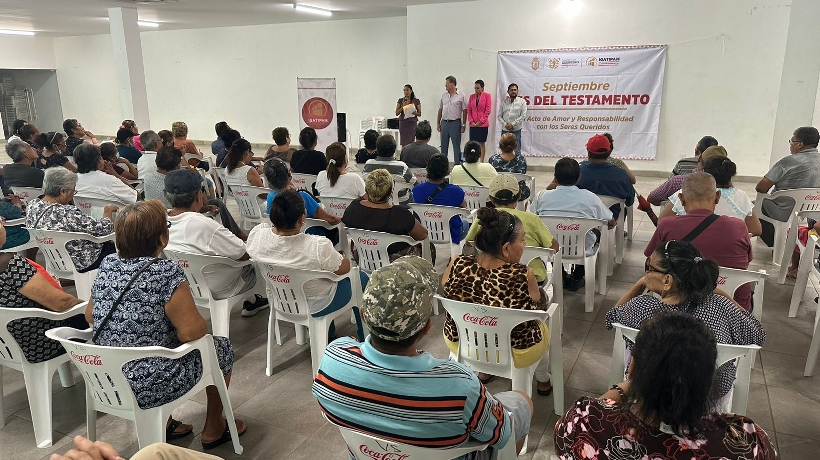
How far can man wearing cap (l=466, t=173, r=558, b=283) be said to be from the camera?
3121 mm

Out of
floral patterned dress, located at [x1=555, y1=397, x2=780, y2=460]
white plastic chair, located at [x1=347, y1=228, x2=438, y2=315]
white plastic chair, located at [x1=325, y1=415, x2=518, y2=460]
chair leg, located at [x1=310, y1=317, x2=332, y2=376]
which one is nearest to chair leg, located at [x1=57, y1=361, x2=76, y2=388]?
chair leg, located at [x1=310, y1=317, x2=332, y2=376]

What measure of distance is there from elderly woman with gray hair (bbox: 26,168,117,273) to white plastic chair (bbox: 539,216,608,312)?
9.82 feet

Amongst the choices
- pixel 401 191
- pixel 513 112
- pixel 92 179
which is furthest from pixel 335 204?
pixel 513 112

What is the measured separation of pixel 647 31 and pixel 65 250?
8.45 metres

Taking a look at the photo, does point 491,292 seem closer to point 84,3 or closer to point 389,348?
point 389,348

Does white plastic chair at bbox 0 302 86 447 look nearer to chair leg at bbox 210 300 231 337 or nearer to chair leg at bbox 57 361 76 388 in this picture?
chair leg at bbox 57 361 76 388

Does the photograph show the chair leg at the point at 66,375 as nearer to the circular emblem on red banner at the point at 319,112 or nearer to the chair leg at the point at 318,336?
the chair leg at the point at 318,336

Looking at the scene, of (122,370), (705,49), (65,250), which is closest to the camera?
(122,370)

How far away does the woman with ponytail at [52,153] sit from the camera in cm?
597

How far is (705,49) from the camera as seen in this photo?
27.6 ft

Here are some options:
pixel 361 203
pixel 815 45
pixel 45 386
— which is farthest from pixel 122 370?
pixel 815 45

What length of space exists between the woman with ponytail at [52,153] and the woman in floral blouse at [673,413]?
20.2ft

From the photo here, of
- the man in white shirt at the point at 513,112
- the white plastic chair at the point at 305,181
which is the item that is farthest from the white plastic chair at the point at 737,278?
the man in white shirt at the point at 513,112

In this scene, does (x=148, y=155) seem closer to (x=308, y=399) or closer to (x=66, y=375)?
(x=66, y=375)
